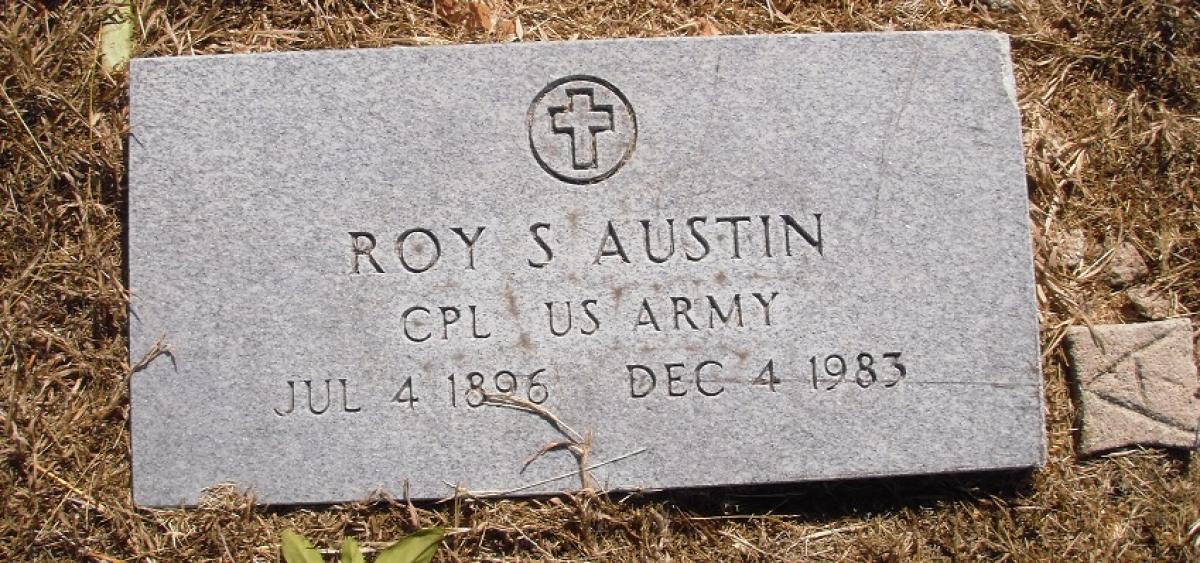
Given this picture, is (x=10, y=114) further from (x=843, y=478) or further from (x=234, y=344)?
(x=843, y=478)

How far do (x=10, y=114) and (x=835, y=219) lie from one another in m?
2.35

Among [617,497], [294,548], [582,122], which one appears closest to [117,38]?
[582,122]

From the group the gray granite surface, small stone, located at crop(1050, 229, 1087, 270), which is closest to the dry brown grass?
small stone, located at crop(1050, 229, 1087, 270)

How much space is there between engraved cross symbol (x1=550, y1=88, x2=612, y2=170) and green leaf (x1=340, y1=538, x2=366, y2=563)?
113 cm

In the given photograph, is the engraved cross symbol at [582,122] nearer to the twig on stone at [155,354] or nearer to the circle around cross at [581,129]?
the circle around cross at [581,129]

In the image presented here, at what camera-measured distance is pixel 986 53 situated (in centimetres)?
248

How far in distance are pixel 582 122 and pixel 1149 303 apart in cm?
173

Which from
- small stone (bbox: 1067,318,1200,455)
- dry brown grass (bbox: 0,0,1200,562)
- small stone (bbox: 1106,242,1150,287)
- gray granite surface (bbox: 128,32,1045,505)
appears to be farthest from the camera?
small stone (bbox: 1106,242,1150,287)

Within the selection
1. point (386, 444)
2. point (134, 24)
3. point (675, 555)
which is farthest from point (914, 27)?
point (134, 24)

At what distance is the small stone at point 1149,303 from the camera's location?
269 cm

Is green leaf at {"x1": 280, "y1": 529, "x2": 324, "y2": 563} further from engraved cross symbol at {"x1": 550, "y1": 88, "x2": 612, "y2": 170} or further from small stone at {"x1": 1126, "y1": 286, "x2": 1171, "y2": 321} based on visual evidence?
small stone at {"x1": 1126, "y1": 286, "x2": 1171, "y2": 321}

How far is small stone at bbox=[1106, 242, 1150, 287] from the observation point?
2.71m

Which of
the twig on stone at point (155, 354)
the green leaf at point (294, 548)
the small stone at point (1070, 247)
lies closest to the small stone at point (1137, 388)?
the small stone at point (1070, 247)

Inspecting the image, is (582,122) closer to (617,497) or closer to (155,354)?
(617,497)
